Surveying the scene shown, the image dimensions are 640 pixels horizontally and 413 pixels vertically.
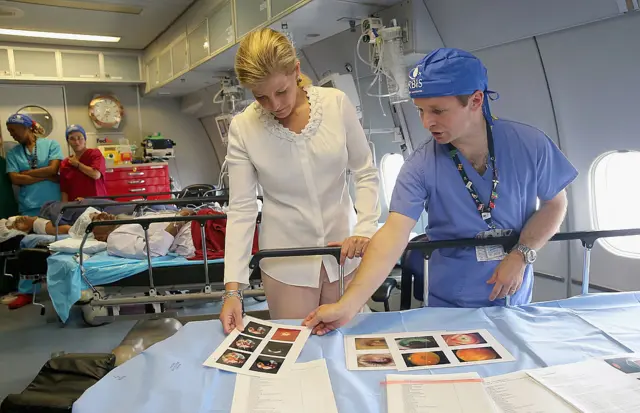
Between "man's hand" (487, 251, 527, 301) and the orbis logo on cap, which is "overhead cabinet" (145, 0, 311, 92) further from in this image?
"man's hand" (487, 251, 527, 301)

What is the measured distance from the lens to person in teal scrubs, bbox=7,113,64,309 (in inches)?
220

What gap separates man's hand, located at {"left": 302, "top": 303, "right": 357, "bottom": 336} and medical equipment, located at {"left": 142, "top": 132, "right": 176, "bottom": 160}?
7.42 m

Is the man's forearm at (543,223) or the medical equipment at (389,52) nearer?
the man's forearm at (543,223)

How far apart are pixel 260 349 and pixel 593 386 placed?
0.91m

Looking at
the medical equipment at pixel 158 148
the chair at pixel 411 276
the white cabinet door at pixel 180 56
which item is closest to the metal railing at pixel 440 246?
the chair at pixel 411 276

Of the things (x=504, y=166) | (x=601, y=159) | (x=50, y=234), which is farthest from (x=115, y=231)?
(x=601, y=159)

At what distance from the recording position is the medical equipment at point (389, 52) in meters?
3.46

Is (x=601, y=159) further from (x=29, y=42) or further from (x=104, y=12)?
(x=29, y=42)

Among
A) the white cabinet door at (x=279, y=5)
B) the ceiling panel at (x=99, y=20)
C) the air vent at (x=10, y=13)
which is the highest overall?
the ceiling panel at (x=99, y=20)

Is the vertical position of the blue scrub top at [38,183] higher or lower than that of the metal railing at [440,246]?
higher

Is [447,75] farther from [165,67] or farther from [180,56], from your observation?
[165,67]

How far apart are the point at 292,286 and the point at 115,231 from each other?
244 centimetres

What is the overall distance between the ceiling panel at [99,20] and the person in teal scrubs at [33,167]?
65.5 inches

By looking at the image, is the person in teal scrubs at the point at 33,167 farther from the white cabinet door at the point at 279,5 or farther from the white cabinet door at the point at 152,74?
the white cabinet door at the point at 279,5
